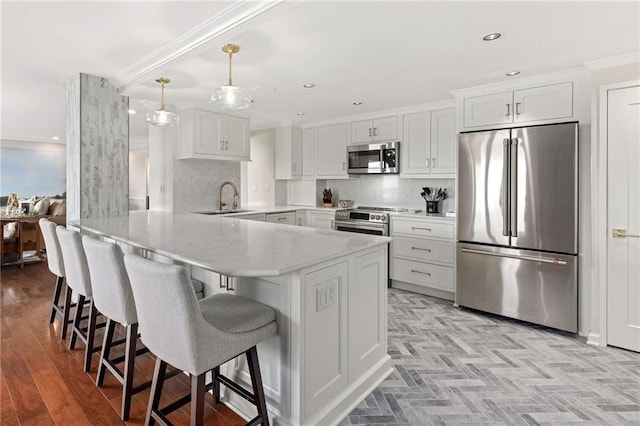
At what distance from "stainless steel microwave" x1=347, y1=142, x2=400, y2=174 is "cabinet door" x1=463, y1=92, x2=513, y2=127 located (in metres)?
1.12

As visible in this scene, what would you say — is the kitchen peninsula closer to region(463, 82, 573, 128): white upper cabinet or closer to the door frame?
the door frame

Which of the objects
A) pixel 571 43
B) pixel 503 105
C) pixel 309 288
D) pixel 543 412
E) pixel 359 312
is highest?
pixel 571 43

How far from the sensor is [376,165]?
15.5ft

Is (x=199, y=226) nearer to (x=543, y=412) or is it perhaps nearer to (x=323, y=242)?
(x=323, y=242)

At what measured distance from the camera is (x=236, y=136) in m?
4.96

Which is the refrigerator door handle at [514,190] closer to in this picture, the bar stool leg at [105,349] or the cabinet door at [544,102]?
the cabinet door at [544,102]

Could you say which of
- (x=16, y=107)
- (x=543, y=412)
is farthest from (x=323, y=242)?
(x=16, y=107)

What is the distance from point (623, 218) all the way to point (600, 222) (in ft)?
0.47

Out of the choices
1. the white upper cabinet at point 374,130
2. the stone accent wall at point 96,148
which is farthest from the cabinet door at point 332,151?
the stone accent wall at point 96,148

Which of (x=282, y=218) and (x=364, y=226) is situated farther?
(x=282, y=218)

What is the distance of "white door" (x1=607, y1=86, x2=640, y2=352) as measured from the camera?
2641 mm

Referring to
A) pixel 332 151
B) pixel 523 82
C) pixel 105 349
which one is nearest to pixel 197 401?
pixel 105 349

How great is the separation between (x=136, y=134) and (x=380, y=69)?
20.1 ft

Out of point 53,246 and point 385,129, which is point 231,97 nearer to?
point 53,246
